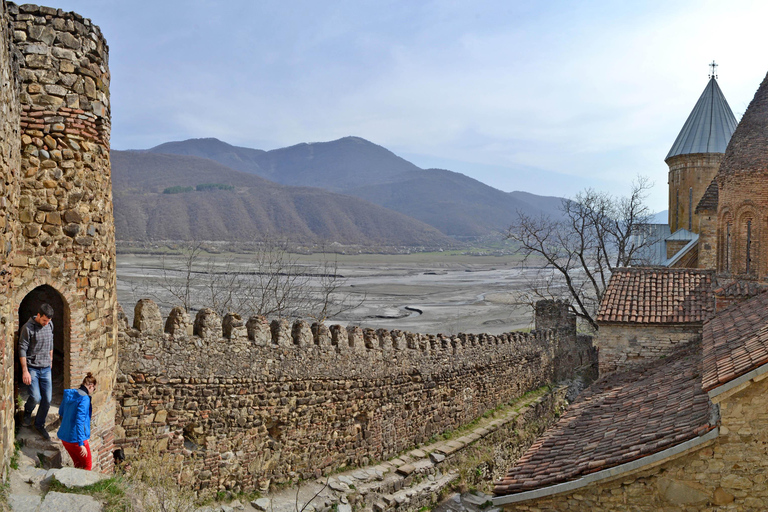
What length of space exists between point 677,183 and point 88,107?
3361cm

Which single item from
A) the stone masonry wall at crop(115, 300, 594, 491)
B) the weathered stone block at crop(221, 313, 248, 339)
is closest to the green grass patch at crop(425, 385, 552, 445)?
the stone masonry wall at crop(115, 300, 594, 491)

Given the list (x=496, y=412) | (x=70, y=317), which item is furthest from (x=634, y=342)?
(x=70, y=317)

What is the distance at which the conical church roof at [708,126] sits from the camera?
3098 centimetres

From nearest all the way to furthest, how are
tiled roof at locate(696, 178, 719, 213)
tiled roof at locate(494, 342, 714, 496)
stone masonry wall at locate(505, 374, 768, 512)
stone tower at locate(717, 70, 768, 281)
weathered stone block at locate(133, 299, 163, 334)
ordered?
stone masonry wall at locate(505, 374, 768, 512) < tiled roof at locate(494, 342, 714, 496) < weathered stone block at locate(133, 299, 163, 334) < stone tower at locate(717, 70, 768, 281) < tiled roof at locate(696, 178, 719, 213)

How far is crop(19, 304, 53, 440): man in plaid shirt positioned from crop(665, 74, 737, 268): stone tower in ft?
106

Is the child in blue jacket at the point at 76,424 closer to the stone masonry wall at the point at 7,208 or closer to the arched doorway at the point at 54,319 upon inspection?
the stone masonry wall at the point at 7,208

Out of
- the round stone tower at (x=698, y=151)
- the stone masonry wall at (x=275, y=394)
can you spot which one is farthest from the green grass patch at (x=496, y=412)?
the round stone tower at (x=698, y=151)

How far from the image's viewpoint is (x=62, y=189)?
649 cm

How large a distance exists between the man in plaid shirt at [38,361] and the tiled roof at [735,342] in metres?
7.64

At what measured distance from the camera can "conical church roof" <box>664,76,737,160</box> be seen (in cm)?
3098

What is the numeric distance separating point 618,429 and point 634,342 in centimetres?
666

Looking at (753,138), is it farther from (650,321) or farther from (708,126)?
(708,126)

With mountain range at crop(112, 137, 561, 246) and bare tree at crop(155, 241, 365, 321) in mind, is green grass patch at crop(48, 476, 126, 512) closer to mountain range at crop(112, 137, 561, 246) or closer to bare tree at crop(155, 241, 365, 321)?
bare tree at crop(155, 241, 365, 321)

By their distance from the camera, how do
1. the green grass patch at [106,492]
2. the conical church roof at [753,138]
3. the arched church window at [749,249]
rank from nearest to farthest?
the green grass patch at [106,492], the conical church roof at [753,138], the arched church window at [749,249]
